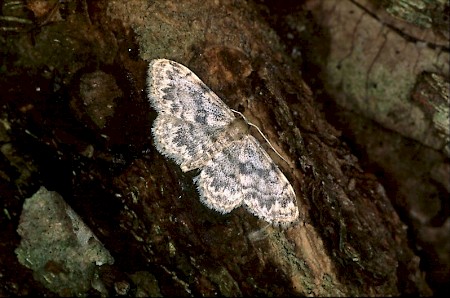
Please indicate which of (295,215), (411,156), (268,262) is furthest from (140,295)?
(411,156)

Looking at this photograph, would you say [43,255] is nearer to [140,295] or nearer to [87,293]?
[87,293]

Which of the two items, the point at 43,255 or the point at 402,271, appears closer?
the point at 43,255

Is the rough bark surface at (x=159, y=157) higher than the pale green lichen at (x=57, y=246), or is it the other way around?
the rough bark surface at (x=159, y=157)

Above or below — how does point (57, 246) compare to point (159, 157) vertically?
below

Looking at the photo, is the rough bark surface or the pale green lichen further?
the pale green lichen

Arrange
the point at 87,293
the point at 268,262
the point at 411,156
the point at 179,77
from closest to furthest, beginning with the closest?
the point at 179,77 < the point at 268,262 < the point at 87,293 < the point at 411,156

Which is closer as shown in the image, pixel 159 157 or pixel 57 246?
pixel 159 157

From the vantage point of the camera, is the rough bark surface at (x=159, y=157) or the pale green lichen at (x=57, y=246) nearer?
the rough bark surface at (x=159, y=157)

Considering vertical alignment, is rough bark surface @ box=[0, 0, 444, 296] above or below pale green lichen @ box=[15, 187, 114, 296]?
above
